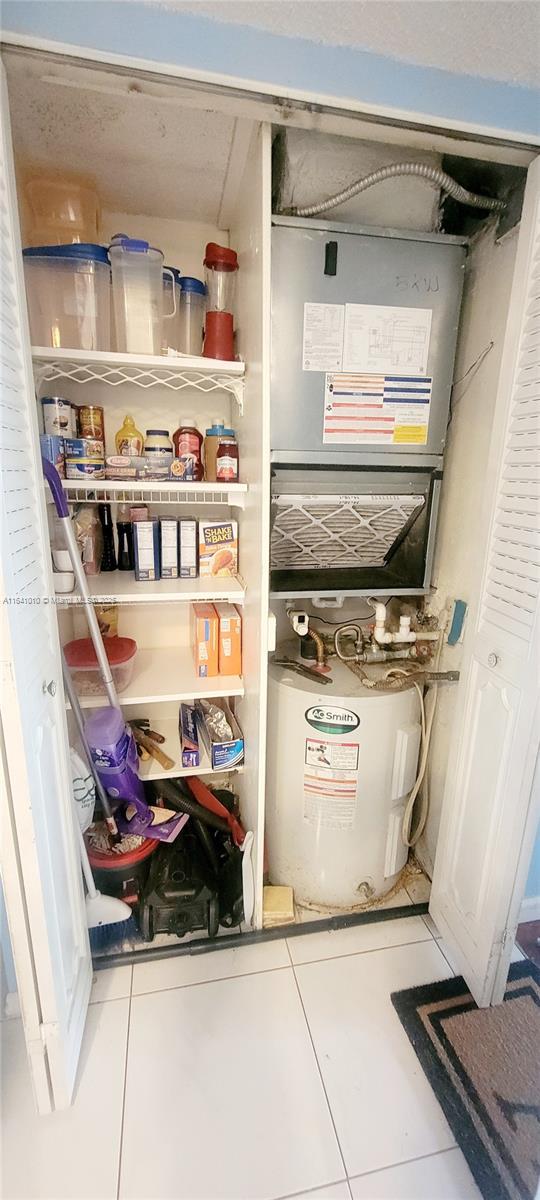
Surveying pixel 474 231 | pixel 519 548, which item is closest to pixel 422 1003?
pixel 519 548

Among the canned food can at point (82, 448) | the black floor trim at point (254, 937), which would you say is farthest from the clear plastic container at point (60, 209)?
the black floor trim at point (254, 937)

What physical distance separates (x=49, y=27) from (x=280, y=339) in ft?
2.01

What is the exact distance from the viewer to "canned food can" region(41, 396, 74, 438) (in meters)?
1.28

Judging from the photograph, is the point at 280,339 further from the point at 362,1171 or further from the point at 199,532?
the point at 362,1171

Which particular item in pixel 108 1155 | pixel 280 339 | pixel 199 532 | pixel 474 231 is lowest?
pixel 108 1155

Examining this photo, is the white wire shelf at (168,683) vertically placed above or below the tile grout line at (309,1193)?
above

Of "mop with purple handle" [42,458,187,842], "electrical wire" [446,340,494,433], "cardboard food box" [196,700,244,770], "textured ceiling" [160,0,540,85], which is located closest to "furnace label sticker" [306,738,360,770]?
"cardboard food box" [196,700,244,770]

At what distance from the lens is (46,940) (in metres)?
0.96

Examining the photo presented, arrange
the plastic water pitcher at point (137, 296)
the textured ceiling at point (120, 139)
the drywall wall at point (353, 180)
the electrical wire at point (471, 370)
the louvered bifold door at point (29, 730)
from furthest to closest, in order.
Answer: the electrical wire at point (471, 370) < the plastic water pitcher at point (137, 296) < the drywall wall at point (353, 180) < the textured ceiling at point (120, 139) < the louvered bifold door at point (29, 730)

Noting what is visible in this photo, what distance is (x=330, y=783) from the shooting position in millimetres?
1457

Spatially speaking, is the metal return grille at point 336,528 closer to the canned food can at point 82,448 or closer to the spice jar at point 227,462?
the spice jar at point 227,462

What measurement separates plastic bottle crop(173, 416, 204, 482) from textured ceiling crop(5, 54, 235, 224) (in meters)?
0.58

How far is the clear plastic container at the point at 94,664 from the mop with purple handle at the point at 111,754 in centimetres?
5

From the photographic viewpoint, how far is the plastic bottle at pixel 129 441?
54.4 inches
